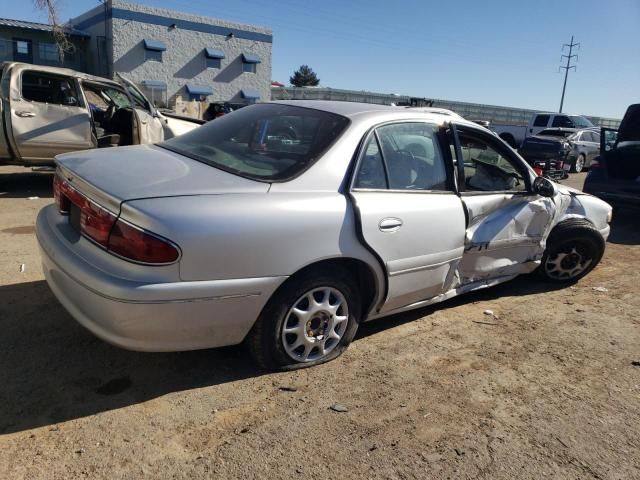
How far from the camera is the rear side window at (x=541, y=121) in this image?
2098 cm

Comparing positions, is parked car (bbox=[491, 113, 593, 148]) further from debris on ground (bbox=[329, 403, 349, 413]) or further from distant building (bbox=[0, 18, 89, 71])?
distant building (bbox=[0, 18, 89, 71])

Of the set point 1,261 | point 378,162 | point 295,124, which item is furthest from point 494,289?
point 1,261

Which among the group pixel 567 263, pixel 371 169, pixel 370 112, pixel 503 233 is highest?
pixel 370 112

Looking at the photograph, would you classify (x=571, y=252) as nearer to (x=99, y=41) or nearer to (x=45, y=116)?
(x=45, y=116)

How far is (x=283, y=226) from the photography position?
2.71 m

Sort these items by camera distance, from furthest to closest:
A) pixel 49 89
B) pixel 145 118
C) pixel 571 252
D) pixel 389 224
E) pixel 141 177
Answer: pixel 145 118
pixel 49 89
pixel 571 252
pixel 389 224
pixel 141 177

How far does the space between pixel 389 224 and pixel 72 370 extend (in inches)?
80.7

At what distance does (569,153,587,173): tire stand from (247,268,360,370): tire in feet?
51.0

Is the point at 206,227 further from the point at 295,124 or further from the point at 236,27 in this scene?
the point at 236,27

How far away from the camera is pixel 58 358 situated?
3.09m

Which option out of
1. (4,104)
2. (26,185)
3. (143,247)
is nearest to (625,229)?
(143,247)

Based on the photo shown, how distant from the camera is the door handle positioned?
314cm

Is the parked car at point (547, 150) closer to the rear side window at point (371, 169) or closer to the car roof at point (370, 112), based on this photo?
the car roof at point (370, 112)

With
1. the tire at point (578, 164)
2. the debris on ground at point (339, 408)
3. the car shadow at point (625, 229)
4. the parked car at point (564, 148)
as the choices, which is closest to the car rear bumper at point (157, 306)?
the debris on ground at point (339, 408)
